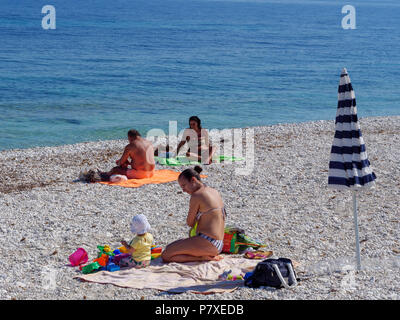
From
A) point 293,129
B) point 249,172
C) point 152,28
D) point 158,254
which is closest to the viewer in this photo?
point 158,254

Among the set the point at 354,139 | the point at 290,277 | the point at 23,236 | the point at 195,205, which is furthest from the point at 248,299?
the point at 23,236

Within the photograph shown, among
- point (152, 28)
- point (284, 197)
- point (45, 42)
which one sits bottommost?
point (284, 197)

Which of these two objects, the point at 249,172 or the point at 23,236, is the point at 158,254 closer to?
the point at 23,236

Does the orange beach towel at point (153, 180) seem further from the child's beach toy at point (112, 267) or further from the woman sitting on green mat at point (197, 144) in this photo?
the child's beach toy at point (112, 267)

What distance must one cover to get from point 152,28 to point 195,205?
67.9 metres

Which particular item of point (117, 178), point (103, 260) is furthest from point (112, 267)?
point (117, 178)

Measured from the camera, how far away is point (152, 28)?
72438 mm

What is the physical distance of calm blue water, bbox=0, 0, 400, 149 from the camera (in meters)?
24.1

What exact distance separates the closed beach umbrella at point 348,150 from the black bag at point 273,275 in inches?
45.1

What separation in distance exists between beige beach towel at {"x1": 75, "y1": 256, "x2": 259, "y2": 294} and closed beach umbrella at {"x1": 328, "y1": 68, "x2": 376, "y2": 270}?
5.01 ft

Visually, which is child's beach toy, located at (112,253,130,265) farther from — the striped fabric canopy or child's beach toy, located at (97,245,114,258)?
the striped fabric canopy

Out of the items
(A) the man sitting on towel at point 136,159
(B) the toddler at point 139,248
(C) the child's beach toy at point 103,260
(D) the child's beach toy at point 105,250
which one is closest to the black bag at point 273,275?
(B) the toddler at point 139,248

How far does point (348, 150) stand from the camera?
21.6 ft

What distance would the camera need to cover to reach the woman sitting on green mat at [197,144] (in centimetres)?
1303
